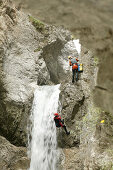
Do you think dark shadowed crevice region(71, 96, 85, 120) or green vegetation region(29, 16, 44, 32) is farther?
green vegetation region(29, 16, 44, 32)

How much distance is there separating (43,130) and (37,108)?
1299mm

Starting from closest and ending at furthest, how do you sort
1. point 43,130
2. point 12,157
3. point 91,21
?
point 91,21, point 12,157, point 43,130

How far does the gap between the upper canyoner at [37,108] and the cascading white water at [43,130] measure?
59 mm

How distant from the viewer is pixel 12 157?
29.3 ft

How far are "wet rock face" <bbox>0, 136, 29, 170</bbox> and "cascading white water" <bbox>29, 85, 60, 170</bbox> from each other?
45 centimetres

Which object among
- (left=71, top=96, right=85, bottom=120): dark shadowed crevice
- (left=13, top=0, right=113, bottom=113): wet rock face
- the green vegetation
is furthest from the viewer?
the green vegetation

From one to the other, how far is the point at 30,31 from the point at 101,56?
37.0 feet

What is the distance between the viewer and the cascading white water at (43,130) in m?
9.09

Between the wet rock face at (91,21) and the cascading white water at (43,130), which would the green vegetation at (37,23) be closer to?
the cascading white water at (43,130)

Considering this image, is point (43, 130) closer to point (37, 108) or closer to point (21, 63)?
point (37, 108)

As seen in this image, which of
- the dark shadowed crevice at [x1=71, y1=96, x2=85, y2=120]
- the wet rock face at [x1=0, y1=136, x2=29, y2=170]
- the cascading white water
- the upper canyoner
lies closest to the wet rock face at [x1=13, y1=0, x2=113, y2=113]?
the upper canyoner

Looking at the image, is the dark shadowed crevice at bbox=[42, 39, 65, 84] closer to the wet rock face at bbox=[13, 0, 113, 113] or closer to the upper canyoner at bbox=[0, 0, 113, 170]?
the upper canyoner at bbox=[0, 0, 113, 170]

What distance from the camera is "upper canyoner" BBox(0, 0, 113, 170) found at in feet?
24.6

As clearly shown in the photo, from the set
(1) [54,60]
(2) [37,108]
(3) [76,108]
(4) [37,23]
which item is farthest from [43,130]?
(4) [37,23]
